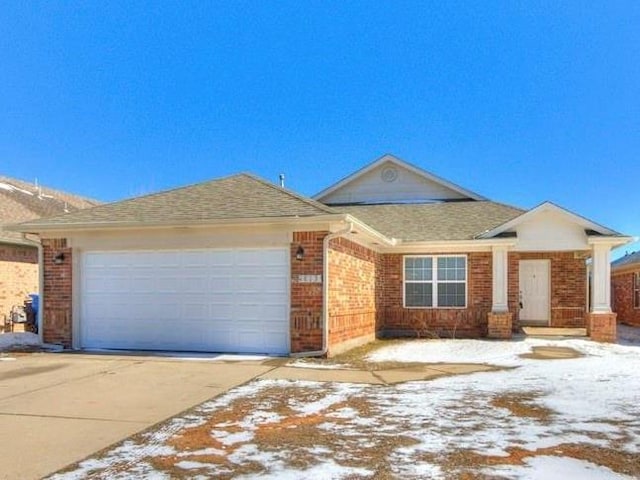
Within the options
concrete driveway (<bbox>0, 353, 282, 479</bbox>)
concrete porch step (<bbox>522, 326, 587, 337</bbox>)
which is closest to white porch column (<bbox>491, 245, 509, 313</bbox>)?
concrete porch step (<bbox>522, 326, 587, 337</bbox>)

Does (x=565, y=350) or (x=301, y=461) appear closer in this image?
(x=301, y=461)

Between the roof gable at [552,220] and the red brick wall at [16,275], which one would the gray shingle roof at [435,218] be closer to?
the roof gable at [552,220]

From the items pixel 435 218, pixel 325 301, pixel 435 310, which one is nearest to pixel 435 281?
pixel 435 310

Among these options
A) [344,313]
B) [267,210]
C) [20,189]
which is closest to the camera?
[267,210]

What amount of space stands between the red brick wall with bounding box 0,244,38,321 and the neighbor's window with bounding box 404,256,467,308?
517 inches

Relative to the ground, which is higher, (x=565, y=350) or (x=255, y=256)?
(x=255, y=256)

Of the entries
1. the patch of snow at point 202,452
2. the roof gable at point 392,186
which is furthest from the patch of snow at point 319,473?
the roof gable at point 392,186

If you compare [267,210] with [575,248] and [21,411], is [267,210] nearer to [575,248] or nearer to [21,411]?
[21,411]

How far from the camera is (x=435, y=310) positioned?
1590 cm

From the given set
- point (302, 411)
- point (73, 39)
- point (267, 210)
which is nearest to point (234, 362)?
point (267, 210)

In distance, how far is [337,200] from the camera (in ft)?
68.7

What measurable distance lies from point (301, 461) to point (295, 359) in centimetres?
624

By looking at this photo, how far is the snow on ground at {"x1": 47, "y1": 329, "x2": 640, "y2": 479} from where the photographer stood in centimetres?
445

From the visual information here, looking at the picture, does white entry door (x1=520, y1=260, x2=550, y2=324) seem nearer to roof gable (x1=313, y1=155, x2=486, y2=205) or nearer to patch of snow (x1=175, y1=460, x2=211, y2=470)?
roof gable (x1=313, y1=155, x2=486, y2=205)
